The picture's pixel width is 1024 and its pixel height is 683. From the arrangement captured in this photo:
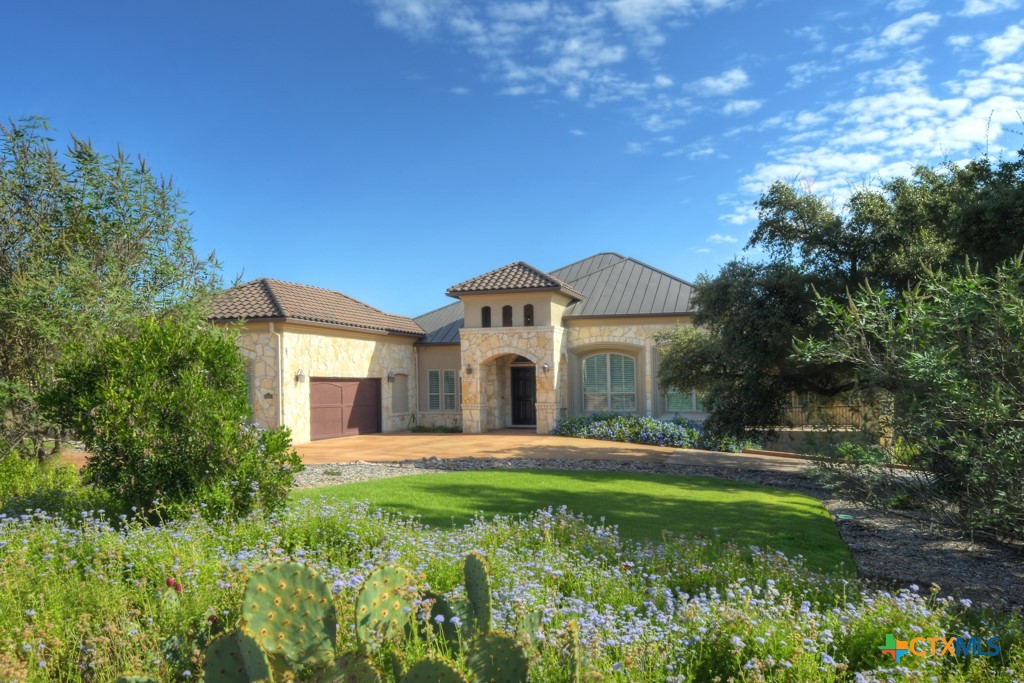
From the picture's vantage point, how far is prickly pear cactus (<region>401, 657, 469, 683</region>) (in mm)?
2529

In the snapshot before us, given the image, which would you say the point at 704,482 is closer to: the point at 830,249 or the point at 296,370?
the point at 830,249

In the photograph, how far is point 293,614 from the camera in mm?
2910

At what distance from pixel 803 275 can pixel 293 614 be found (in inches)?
525

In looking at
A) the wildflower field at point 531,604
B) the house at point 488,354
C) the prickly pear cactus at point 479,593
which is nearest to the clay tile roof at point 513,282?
the house at point 488,354

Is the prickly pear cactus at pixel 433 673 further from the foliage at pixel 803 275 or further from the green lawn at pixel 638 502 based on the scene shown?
the foliage at pixel 803 275

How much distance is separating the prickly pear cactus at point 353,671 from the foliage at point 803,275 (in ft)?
35.4

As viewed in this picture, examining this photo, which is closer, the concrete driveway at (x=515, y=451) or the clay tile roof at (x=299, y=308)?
the concrete driveway at (x=515, y=451)

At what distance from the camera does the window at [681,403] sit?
22.7m

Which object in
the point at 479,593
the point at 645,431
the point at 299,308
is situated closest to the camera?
the point at 479,593

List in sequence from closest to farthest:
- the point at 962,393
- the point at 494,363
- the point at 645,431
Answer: the point at 962,393
the point at 645,431
the point at 494,363

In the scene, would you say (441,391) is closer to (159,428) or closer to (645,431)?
(645,431)

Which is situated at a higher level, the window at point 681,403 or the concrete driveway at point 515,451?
the window at point 681,403

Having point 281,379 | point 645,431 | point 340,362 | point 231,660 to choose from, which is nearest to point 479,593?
point 231,660

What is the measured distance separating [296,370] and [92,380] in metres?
11.6
